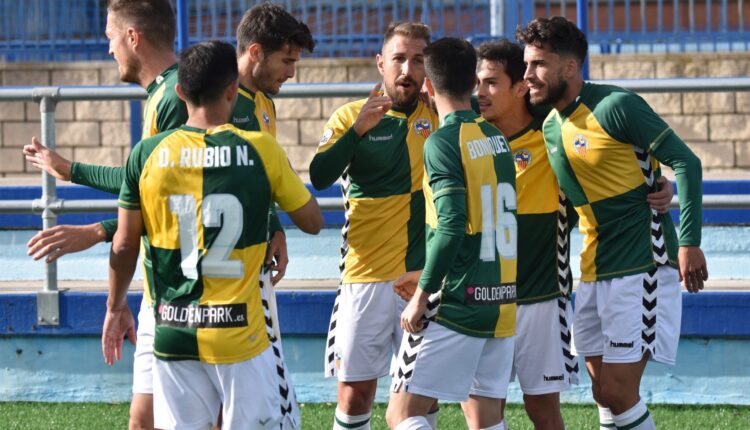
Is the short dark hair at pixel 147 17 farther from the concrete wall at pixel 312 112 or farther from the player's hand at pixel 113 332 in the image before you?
the concrete wall at pixel 312 112

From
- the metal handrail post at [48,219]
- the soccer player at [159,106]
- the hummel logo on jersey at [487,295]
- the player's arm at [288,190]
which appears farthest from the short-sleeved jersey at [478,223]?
the metal handrail post at [48,219]

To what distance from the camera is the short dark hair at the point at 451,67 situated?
4.74 m

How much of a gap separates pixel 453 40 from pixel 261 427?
1606 mm

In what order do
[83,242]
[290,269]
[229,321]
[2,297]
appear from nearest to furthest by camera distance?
[229,321], [83,242], [2,297], [290,269]

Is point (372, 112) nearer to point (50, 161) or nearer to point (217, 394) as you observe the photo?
point (50, 161)

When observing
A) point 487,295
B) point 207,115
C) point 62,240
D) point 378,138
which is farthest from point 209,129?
point 378,138

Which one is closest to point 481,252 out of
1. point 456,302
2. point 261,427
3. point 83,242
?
point 456,302

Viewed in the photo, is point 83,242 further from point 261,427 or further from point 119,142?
point 119,142

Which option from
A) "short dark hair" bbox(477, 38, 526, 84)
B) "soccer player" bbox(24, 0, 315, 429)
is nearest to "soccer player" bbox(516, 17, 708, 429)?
"short dark hair" bbox(477, 38, 526, 84)

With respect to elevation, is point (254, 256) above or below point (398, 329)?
above

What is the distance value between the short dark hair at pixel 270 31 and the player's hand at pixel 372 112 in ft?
1.17

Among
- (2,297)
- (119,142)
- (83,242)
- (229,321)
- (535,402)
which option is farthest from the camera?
(119,142)

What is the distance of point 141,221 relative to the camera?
4305 mm

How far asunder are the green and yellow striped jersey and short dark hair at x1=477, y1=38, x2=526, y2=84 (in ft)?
0.95
